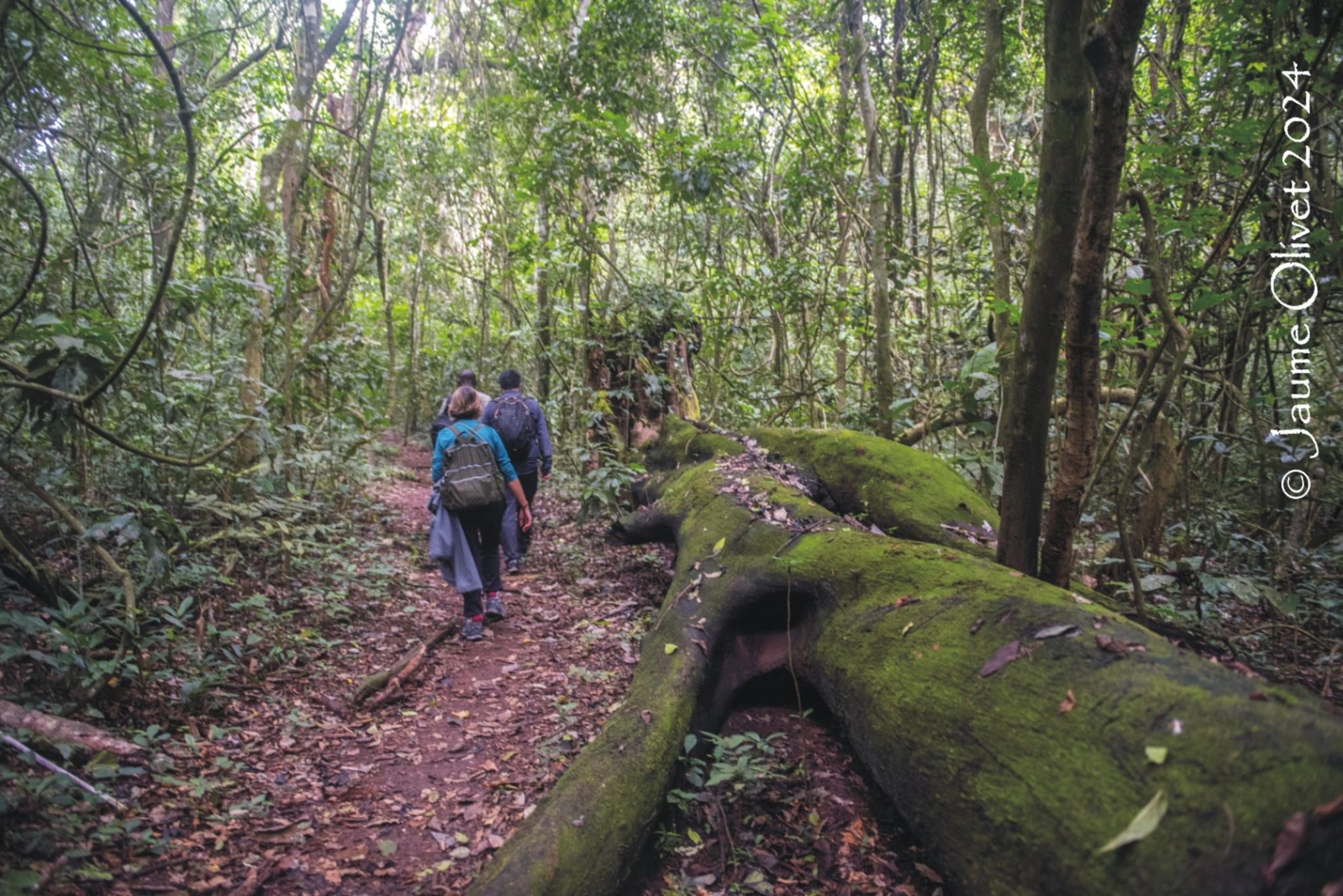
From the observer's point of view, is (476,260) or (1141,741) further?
(476,260)

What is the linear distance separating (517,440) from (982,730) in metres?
5.58

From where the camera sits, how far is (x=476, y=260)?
16938 millimetres

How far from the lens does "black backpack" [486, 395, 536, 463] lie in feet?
23.0

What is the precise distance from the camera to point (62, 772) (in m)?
2.58

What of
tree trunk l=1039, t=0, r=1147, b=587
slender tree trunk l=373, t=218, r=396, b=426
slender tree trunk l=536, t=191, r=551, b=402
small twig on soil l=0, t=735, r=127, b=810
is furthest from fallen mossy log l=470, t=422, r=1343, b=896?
slender tree trunk l=536, t=191, r=551, b=402

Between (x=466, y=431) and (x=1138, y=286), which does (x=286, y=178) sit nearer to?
(x=466, y=431)

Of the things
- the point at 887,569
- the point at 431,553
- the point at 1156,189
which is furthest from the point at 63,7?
the point at 1156,189

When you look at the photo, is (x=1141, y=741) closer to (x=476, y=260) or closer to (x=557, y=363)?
(x=557, y=363)

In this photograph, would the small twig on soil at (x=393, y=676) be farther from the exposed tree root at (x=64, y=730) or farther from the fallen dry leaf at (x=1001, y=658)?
the fallen dry leaf at (x=1001, y=658)

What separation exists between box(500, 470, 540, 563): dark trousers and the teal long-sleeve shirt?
0.74 metres

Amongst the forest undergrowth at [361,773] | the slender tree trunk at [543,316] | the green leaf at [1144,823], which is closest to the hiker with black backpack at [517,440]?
the forest undergrowth at [361,773]

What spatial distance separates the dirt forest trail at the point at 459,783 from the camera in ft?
8.86

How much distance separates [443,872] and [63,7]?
6593 mm

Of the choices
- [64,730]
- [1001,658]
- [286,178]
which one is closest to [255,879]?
[64,730]
